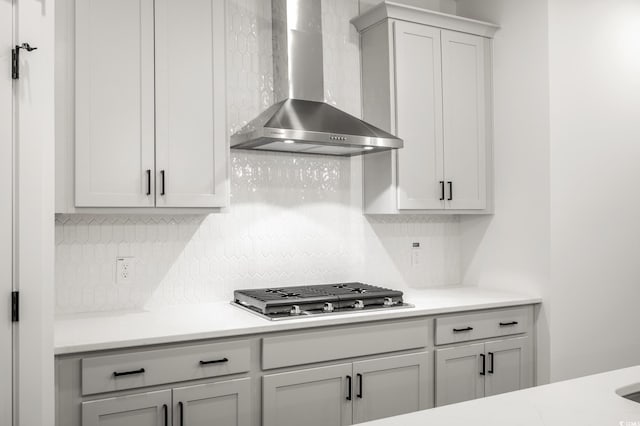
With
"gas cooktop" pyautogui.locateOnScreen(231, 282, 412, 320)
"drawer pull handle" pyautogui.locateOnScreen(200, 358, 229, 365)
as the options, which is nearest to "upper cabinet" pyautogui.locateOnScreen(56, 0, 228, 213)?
"gas cooktop" pyautogui.locateOnScreen(231, 282, 412, 320)

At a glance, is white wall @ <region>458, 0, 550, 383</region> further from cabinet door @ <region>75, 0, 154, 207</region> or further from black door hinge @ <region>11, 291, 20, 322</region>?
black door hinge @ <region>11, 291, 20, 322</region>

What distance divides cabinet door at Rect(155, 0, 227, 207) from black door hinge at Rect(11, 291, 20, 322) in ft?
3.02

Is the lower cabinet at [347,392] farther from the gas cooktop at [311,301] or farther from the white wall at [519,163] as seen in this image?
the white wall at [519,163]

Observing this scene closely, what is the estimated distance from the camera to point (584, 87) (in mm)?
3500

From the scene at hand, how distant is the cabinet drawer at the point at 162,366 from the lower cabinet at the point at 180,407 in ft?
0.16

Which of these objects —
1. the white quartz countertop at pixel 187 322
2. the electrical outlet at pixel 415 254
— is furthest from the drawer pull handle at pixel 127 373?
the electrical outlet at pixel 415 254

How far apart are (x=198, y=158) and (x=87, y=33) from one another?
0.73m

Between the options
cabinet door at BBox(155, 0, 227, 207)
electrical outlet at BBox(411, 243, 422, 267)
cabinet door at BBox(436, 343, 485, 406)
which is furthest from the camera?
electrical outlet at BBox(411, 243, 422, 267)

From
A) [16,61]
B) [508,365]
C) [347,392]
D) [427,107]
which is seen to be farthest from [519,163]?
[16,61]

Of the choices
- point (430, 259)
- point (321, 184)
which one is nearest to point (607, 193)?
point (430, 259)

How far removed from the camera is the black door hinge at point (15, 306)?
1831 mm

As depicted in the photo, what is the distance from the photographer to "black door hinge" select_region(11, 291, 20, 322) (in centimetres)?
183

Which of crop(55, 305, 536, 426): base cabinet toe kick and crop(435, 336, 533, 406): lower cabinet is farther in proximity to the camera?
crop(435, 336, 533, 406): lower cabinet

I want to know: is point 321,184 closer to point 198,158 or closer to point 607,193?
point 198,158
